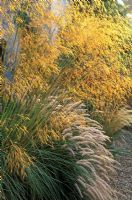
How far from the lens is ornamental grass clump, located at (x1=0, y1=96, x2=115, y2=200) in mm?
5223

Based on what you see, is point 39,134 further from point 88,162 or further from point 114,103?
point 114,103

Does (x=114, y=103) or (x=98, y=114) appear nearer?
(x=98, y=114)

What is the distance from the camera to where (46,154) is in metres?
5.61

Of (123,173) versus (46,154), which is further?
(123,173)

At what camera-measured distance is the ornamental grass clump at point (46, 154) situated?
5.22 m

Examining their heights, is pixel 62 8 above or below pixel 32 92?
above

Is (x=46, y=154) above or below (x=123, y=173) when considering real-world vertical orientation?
above

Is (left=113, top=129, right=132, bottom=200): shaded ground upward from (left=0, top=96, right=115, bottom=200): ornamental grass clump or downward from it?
downward

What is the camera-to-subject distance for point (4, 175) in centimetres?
511

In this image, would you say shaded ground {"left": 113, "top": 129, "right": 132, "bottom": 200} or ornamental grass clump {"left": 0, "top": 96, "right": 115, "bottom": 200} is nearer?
ornamental grass clump {"left": 0, "top": 96, "right": 115, "bottom": 200}

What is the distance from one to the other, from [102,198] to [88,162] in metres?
0.44

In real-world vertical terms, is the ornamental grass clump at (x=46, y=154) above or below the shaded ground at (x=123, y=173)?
above

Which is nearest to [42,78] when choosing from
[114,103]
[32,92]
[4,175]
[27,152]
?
[32,92]

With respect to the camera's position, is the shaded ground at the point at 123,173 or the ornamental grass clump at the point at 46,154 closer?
the ornamental grass clump at the point at 46,154
